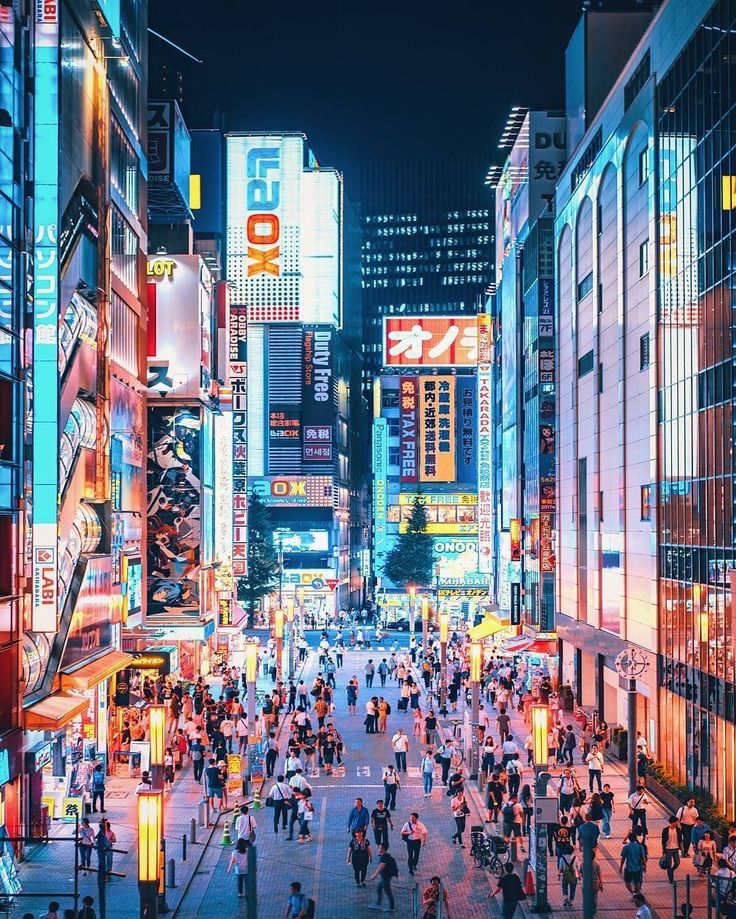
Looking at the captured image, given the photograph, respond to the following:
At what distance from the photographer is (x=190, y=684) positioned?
51.7 m

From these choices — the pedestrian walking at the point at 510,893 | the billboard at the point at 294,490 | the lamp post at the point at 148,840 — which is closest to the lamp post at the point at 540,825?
the pedestrian walking at the point at 510,893

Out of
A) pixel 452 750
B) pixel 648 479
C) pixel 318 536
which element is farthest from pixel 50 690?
pixel 318 536

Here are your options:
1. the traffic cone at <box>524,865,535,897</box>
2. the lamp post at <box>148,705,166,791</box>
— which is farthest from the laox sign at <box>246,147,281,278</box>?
the traffic cone at <box>524,865,535,897</box>

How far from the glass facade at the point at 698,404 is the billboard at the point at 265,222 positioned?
72.8 meters

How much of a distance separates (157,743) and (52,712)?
99.8 inches

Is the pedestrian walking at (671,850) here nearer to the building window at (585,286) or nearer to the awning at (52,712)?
the awning at (52,712)

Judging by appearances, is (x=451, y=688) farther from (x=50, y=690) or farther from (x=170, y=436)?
(x=50, y=690)

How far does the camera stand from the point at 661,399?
37.0 m

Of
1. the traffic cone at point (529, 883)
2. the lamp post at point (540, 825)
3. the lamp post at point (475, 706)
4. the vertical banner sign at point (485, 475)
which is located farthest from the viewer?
the vertical banner sign at point (485, 475)

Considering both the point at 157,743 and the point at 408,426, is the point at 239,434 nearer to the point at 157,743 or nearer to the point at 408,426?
the point at 408,426

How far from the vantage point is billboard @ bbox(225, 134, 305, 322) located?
351 feet

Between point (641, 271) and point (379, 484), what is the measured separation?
8490 cm

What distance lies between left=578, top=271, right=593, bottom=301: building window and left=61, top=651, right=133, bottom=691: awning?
23.2 metres

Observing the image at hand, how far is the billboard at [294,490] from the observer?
354 ft
